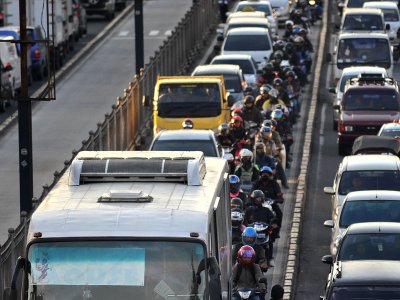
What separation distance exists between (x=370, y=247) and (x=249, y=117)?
1477 centimetres

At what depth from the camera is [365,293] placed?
1869 cm

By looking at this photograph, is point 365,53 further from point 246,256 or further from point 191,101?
point 246,256

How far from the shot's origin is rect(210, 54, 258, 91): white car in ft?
155

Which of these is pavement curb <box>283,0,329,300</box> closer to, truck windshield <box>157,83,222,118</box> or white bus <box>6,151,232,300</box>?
truck windshield <box>157,83,222,118</box>

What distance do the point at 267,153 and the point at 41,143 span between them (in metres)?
11.1

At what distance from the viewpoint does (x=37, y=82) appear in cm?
5434

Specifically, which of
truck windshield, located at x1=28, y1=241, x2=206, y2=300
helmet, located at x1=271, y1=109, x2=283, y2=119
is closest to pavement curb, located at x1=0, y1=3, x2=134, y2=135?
helmet, located at x1=271, y1=109, x2=283, y2=119

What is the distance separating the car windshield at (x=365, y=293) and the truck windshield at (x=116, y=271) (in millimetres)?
3157

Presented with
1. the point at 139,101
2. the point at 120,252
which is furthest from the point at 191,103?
the point at 120,252

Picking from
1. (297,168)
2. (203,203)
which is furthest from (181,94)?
(203,203)

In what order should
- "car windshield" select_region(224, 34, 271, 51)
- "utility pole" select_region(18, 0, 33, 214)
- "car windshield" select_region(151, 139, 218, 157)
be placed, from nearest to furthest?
"utility pole" select_region(18, 0, 33, 214)
"car windshield" select_region(151, 139, 218, 157)
"car windshield" select_region(224, 34, 271, 51)

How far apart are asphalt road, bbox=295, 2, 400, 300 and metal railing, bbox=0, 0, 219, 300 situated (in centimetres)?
395

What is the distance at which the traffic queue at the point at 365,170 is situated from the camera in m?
19.3

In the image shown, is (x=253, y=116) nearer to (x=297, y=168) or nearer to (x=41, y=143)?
(x=297, y=168)
